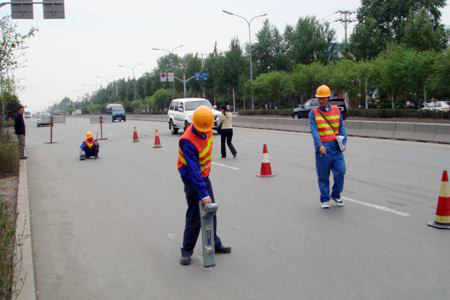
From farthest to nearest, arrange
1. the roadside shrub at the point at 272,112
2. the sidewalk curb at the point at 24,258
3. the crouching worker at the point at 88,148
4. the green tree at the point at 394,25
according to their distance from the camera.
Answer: the roadside shrub at the point at 272,112 < the green tree at the point at 394,25 < the crouching worker at the point at 88,148 < the sidewalk curb at the point at 24,258

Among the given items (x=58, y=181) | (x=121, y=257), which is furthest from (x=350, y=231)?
(x=58, y=181)

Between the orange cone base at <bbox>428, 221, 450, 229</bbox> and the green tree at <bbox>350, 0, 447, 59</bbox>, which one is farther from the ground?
the green tree at <bbox>350, 0, 447, 59</bbox>

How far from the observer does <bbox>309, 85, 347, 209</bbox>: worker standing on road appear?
25.3ft

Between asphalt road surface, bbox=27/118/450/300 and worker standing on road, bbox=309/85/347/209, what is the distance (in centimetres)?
57

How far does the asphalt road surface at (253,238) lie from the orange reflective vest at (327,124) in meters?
1.11

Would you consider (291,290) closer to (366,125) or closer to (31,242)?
(31,242)

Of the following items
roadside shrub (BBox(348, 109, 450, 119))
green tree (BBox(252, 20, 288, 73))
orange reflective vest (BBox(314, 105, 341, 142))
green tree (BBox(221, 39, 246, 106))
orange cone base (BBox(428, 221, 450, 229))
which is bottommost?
orange cone base (BBox(428, 221, 450, 229))

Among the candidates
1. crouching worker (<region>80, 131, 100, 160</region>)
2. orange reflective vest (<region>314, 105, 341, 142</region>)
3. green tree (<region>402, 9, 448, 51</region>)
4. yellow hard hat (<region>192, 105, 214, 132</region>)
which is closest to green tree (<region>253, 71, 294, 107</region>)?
green tree (<region>402, 9, 448, 51</region>)

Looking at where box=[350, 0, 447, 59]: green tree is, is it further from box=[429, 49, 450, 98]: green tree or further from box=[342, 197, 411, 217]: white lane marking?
box=[342, 197, 411, 217]: white lane marking

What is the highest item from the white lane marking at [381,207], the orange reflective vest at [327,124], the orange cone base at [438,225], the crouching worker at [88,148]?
the orange reflective vest at [327,124]

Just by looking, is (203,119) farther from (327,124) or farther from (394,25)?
(394,25)

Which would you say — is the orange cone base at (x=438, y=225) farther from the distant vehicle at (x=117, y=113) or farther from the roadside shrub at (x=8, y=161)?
the distant vehicle at (x=117, y=113)

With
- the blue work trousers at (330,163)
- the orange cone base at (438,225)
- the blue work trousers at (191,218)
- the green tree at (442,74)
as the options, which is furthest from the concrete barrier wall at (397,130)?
the blue work trousers at (191,218)

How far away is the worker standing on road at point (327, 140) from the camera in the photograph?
25.3 feet
